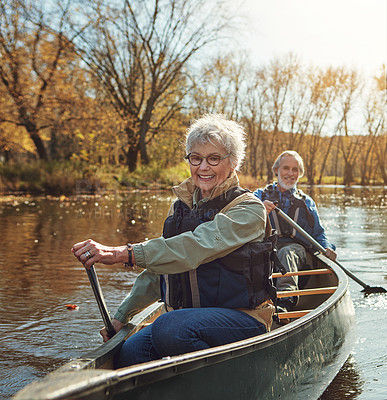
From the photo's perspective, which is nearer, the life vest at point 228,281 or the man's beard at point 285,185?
the life vest at point 228,281

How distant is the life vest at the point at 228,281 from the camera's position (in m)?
2.29

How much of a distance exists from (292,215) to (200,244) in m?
3.39

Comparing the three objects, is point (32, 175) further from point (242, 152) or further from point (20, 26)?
point (242, 152)

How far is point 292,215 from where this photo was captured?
18.0 ft

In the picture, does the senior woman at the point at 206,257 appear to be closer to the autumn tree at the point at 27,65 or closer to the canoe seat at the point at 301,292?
the canoe seat at the point at 301,292

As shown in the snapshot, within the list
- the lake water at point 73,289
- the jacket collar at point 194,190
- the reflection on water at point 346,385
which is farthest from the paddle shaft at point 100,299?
the reflection on water at point 346,385

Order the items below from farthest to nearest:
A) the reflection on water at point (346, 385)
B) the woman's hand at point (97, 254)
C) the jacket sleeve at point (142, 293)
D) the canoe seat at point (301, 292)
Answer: the canoe seat at point (301, 292)
the reflection on water at point (346, 385)
the jacket sleeve at point (142, 293)
the woman's hand at point (97, 254)

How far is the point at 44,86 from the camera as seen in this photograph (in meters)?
21.8

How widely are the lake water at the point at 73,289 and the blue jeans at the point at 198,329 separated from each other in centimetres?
134

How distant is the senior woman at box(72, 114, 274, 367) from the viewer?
2213mm

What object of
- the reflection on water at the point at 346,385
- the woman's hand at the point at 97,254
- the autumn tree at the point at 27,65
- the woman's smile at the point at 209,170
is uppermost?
the autumn tree at the point at 27,65

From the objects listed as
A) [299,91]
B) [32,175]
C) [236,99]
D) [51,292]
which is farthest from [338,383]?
[299,91]

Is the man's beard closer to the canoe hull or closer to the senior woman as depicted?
the canoe hull

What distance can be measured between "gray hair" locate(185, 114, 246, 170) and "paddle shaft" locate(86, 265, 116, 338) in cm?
73
